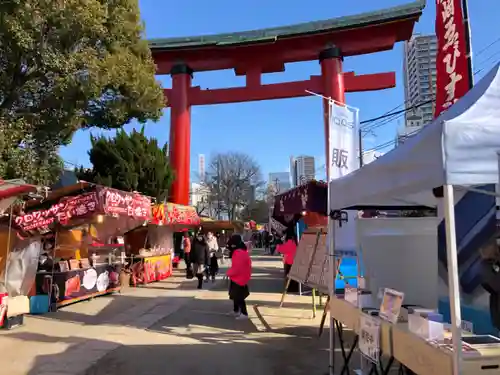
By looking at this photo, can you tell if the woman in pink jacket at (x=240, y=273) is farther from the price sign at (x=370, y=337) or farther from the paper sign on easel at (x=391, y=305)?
the paper sign on easel at (x=391, y=305)

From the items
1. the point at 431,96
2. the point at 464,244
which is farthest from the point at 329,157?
the point at 431,96

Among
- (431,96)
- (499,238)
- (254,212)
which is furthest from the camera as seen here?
(254,212)

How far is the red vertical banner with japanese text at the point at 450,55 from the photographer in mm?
6379

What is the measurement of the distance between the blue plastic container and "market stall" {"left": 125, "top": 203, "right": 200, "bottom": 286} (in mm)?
4814

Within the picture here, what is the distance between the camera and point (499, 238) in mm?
4621

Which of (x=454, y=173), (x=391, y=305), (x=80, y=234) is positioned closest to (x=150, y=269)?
(x=80, y=234)

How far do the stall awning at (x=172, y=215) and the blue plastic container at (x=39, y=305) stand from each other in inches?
229

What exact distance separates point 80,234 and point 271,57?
41.0 ft

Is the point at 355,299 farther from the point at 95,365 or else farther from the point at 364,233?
the point at 95,365

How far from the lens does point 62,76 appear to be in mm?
9203

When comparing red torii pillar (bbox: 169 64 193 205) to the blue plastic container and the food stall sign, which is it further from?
the blue plastic container

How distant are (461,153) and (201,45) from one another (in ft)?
61.9

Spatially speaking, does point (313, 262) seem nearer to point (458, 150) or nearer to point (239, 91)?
point (458, 150)

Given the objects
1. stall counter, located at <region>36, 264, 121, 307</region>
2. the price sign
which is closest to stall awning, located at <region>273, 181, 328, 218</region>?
the price sign
